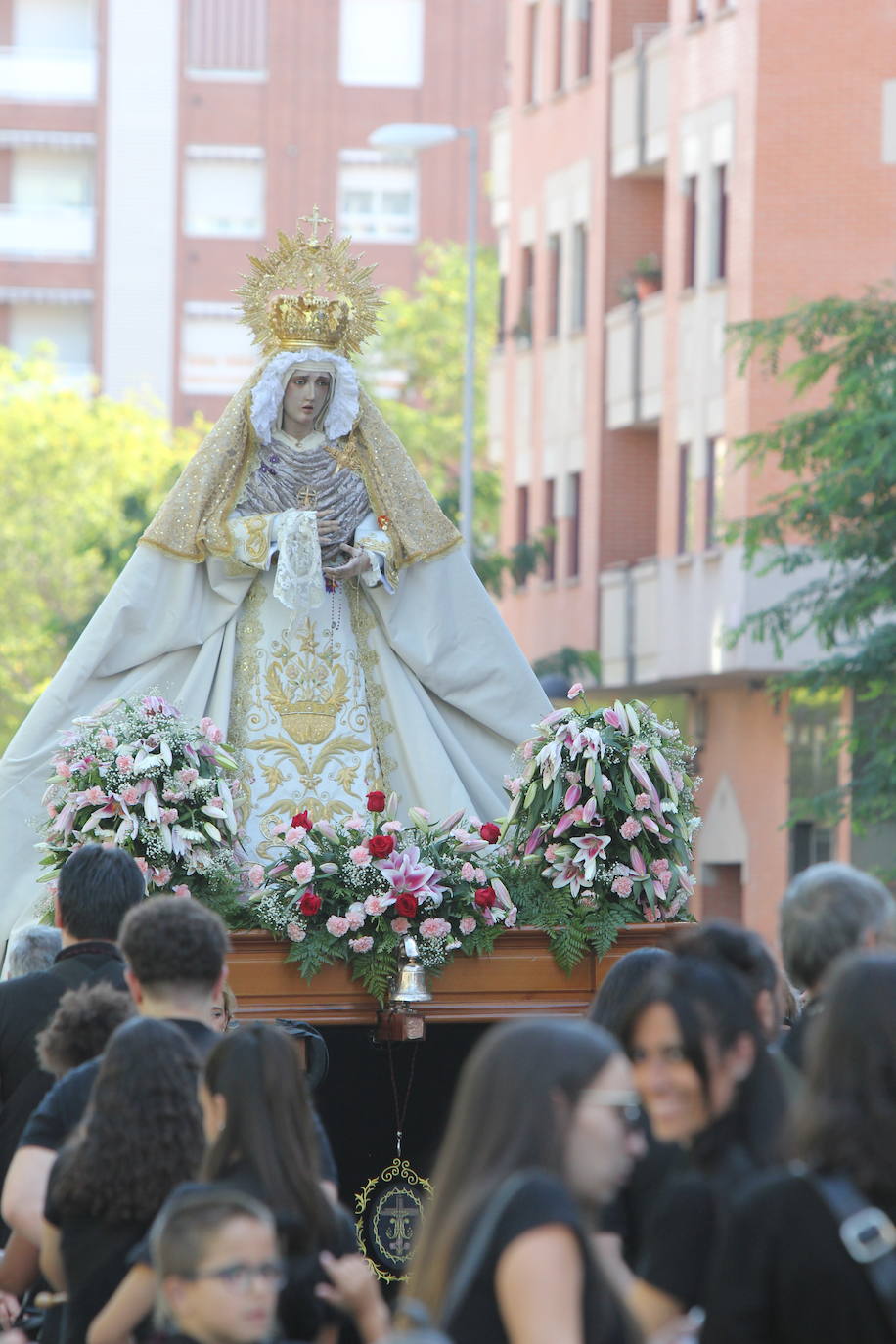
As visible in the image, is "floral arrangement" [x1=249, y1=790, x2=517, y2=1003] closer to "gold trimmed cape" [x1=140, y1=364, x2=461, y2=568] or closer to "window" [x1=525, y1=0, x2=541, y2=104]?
"gold trimmed cape" [x1=140, y1=364, x2=461, y2=568]

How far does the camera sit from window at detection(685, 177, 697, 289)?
2915cm

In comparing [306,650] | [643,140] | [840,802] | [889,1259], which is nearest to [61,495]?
[643,140]

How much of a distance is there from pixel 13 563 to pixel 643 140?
1109 centimetres

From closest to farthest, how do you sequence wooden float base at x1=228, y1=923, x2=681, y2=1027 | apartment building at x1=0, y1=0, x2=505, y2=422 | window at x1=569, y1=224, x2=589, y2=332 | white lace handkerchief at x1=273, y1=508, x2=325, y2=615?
wooden float base at x1=228, y1=923, x2=681, y2=1027
white lace handkerchief at x1=273, y1=508, x2=325, y2=615
window at x1=569, y1=224, x2=589, y2=332
apartment building at x1=0, y1=0, x2=505, y2=422

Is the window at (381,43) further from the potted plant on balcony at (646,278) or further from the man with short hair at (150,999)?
the man with short hair at (150,999)

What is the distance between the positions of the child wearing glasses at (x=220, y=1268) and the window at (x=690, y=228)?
25.3 meters

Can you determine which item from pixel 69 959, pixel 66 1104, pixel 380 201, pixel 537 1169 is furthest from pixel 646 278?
pixel 537 1169

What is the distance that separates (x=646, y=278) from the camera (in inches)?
1214

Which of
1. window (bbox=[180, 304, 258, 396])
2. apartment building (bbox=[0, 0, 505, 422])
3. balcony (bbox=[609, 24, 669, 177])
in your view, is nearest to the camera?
balcony (bbox=[609, 24, 669, 177])

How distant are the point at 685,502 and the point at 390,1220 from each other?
2089 cm

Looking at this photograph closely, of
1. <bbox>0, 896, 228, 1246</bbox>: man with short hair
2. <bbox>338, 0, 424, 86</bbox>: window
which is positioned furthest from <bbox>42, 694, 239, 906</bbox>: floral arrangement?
<bbox>338, 0, 424, 86</bbox>: window

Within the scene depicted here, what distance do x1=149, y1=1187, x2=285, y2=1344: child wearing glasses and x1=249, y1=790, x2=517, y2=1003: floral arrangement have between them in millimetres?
4403

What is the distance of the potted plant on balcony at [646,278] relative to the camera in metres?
30.7

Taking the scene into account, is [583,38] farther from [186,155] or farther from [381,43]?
[381,43]
